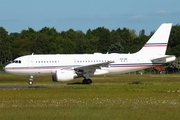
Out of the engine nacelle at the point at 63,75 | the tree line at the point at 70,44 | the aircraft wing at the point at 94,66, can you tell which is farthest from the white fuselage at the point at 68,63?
the tree line at the point at 70,44

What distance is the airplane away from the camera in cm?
4481

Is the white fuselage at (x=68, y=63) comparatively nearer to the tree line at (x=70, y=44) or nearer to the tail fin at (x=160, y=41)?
the tail fin at (x=160, y=41)

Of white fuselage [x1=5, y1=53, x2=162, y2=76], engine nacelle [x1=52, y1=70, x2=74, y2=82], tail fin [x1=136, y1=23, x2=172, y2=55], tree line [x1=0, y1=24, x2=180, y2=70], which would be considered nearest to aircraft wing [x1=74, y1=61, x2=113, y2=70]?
white fuselage [x1=5, y1=53, x2=162, y2=76]

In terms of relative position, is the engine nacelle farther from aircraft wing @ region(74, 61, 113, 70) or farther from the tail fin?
the tail fin

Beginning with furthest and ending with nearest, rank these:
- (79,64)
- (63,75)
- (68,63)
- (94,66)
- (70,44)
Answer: (70,44), (79,64), (68,63), (94,66), (63,75)

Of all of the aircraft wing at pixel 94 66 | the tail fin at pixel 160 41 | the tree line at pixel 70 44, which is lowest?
the aircraft wing at pixel 94 66

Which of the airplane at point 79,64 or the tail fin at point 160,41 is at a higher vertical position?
the tail fin at point 160,41

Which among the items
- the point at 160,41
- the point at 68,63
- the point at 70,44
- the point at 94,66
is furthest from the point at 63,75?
the point at 70,44

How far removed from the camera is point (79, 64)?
4628 centimetres

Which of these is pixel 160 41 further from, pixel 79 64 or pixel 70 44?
pixel 70 44

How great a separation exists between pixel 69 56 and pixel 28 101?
21819 mm

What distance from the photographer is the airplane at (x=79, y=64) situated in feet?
147

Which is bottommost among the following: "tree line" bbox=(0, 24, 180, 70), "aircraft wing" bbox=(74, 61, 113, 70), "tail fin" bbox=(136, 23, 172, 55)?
"aircraft wing" bbox=(74, 61, 113, 70)

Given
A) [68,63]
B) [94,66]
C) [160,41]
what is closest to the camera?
[94,66]
